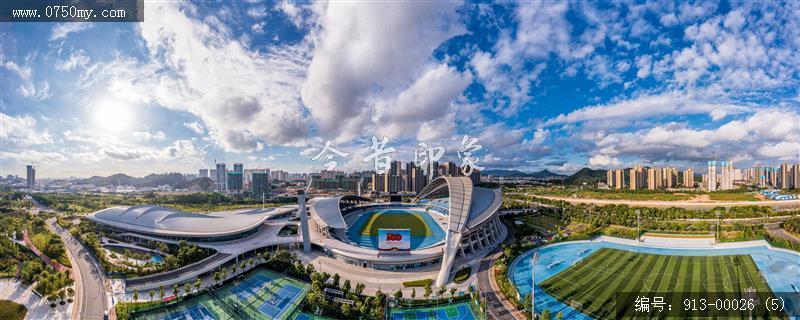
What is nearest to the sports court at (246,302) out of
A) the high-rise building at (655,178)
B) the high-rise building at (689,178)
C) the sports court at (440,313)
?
the sports court at (440,313)

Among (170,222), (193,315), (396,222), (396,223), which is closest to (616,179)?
(396,222)

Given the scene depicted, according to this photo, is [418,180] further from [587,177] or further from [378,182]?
[587,177]

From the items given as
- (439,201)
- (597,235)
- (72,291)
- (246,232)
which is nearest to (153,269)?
(72,291)

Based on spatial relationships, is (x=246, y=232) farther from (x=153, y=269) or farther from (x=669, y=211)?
(x=669, y=211)

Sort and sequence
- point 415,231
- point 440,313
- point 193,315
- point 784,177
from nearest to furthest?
point 193,315 → point 440,313 → point 415,231 → point 784,177

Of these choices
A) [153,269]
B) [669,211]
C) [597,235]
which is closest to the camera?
[153,269]

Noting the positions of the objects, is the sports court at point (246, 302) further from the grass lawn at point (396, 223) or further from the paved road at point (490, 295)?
the paved road at point (490, 295)

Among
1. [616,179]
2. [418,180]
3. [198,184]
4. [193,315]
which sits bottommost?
[193,315]
